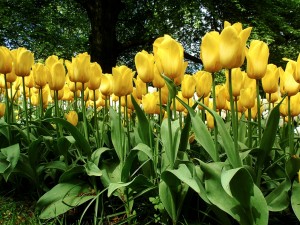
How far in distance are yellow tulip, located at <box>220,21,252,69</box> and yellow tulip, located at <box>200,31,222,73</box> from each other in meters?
0.04

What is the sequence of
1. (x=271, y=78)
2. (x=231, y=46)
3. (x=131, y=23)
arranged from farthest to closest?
1. (x=131, y=23)
2. (x=271, y=78)
3. (x=231, y=46)

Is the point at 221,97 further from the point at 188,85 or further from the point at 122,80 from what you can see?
the point at 122,80

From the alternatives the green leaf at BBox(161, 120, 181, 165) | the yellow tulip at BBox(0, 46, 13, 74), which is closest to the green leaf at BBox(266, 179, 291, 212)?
the green leaf at BBox(161, 120, 181, 165)

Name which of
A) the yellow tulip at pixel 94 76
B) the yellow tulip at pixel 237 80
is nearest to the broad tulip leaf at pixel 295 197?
the yellow tulip at pixel 237 80

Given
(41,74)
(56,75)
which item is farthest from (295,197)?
(41,74)

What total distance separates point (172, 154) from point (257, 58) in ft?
1.90

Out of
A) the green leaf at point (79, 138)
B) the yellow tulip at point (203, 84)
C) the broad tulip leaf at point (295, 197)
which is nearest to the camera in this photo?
the broad tulip leaf at point (295, 197)

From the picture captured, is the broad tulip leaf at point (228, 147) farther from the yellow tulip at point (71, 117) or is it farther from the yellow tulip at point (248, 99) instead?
the yellow tulip at point (71, 117)

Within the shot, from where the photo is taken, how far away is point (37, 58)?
16.6 meters

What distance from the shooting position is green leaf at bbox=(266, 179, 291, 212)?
193 cm

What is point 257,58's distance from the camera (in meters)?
1.96

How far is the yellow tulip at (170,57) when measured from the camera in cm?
195

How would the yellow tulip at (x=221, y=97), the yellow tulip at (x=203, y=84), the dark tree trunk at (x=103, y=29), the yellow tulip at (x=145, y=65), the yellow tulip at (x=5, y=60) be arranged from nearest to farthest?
the yellow tulip at (x=145, y=65) < the yellow tulip at (x=203, y=84) < the yellow tulip at (x=5, y=60) < the yellow tulip at (x=221, y=97) < the dark tree trunk at (x=103, y=29)

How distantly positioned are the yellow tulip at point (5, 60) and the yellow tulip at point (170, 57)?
104 centimetres
